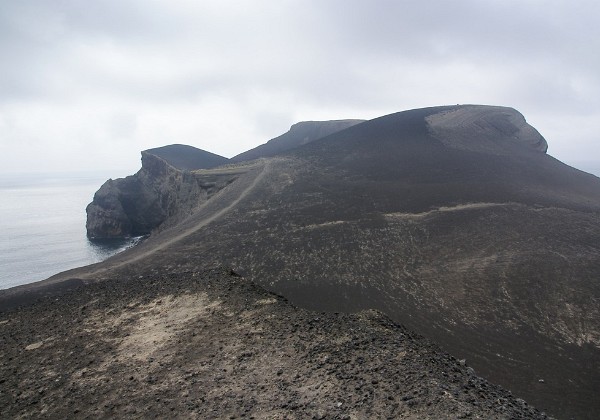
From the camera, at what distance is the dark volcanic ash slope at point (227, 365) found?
10.6 m

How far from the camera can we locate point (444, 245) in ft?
88.0

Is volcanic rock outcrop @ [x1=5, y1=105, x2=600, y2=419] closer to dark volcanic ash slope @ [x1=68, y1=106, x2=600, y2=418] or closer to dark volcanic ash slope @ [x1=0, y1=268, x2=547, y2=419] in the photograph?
dark volcanic ash slope @ [x1=68, y1=106, x2=600, y2=418]

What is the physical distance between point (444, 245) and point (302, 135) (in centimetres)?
7447

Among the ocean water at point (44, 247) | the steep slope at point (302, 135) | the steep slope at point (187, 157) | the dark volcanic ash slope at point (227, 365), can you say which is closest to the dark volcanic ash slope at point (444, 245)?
the dark volcanic ash slope at point (227, 365)

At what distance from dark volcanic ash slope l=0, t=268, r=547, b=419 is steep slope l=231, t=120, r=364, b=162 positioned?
7552cm

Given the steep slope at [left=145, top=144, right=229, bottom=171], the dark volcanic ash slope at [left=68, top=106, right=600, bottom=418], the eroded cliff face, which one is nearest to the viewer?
the dark volcanic ash slope at [left=68, top=106, right=600, bottom=418]

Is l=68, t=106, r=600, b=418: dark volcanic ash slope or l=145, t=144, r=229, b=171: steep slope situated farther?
l=145, t=144, r=229, b=171: steep slope

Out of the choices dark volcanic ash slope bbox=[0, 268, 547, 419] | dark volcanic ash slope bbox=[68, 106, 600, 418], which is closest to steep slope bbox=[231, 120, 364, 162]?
dark volcanic ash slope bbox=[68, 106, 600, 418]

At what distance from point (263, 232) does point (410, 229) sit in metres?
9.97

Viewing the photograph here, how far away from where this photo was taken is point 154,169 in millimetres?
73312

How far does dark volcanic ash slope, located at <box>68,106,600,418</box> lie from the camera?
17.5 metres

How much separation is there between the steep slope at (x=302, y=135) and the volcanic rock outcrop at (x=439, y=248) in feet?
144

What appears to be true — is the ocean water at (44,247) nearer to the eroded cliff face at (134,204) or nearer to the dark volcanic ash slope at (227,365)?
the eroded cliff face at (134,204)

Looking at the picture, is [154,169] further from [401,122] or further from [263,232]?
[263,232]
